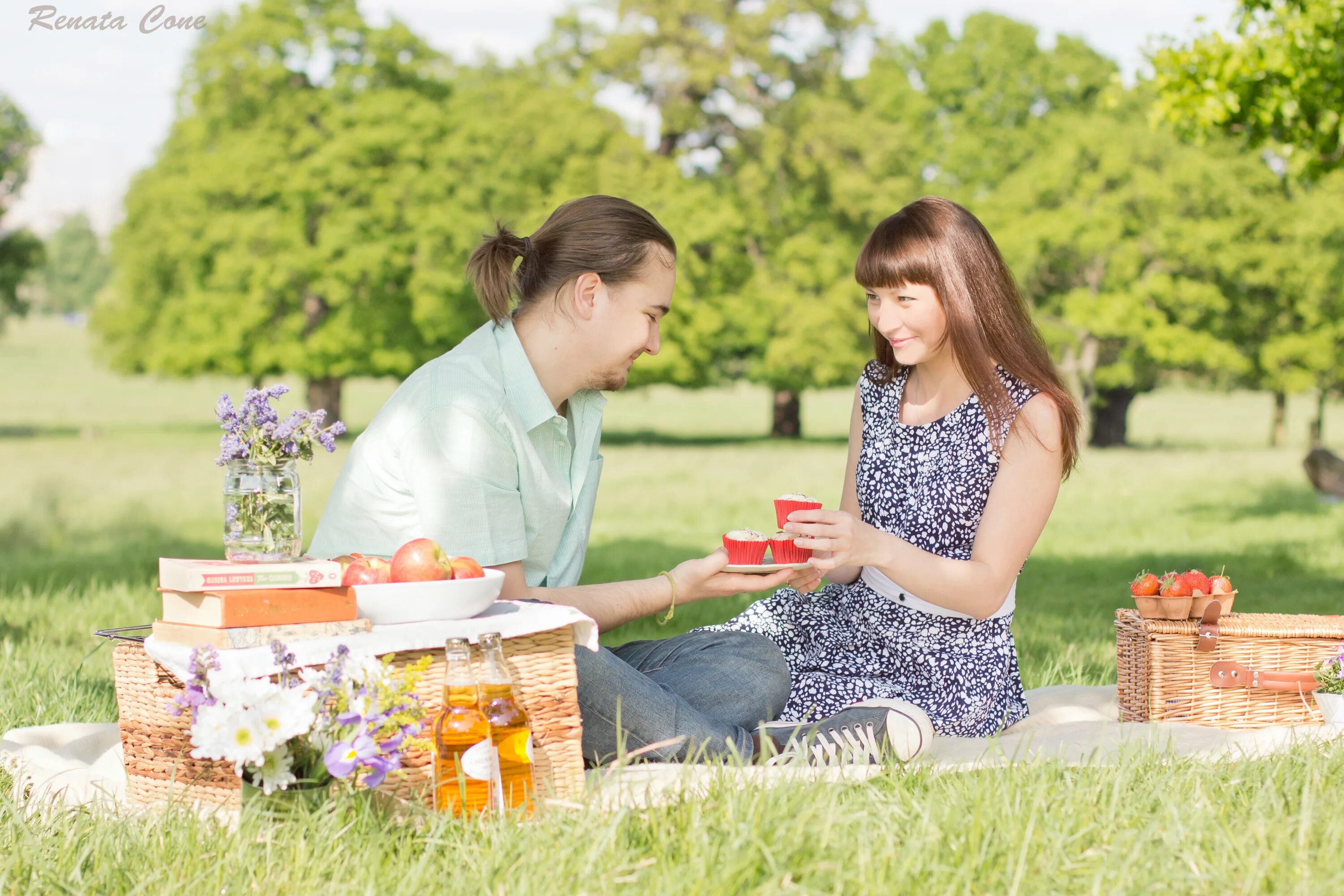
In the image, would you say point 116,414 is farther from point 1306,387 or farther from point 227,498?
point 227,498

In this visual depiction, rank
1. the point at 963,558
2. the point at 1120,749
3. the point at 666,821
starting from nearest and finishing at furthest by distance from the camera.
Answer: the point at 666,821
the point at 1120,749
the point at 963,558

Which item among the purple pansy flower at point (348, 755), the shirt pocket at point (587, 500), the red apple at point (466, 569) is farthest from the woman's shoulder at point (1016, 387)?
the purple pansy flower at point (348, 755)

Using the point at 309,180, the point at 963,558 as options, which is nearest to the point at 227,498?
the point at 963,558

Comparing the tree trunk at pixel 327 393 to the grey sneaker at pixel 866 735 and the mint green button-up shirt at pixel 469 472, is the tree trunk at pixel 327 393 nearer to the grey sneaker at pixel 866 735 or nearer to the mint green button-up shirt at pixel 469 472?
the mint green button-up shirt at pixel 469 472

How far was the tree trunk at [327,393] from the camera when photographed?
28094 millimetres

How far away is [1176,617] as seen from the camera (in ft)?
13.6

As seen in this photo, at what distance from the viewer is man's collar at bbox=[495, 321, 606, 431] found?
11.9 feet

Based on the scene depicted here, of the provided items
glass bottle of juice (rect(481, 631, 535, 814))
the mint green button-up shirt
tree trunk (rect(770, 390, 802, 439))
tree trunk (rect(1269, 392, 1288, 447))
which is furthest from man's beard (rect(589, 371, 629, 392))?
tree trunk (rect(1269, 392, 1288, 447))

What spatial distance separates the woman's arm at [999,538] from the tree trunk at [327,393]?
25.5 metres

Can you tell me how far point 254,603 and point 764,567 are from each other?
1.41 metres

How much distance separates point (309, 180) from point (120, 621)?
21.6 meters

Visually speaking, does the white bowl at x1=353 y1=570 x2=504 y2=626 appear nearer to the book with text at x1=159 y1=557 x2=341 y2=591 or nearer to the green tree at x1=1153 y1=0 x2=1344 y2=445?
the book with text at x1=159 y1=557 x2=341 y2=591

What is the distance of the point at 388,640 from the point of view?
286 cm

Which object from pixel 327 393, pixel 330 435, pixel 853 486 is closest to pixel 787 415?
pixel 327 393
